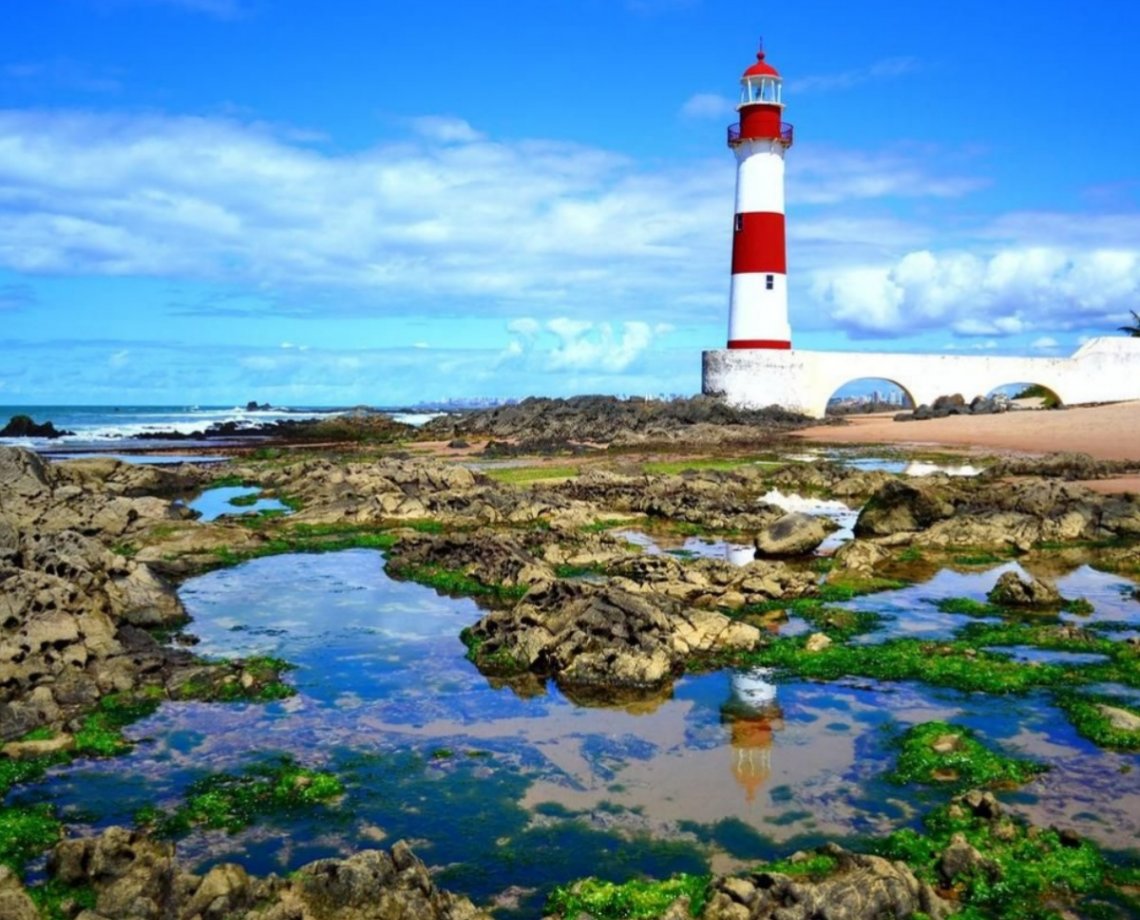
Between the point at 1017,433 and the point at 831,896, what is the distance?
45717 millimetres

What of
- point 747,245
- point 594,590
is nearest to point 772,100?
point 747,245

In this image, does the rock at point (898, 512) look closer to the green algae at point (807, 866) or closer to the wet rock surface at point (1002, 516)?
the wet rock surface at point (1002, 516)

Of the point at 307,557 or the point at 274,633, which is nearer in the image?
the point at 274,633

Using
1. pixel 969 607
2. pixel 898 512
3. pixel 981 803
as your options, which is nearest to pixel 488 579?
pixel 969 607

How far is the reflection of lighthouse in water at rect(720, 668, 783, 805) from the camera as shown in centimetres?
952

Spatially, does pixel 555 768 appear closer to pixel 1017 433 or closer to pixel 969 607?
pixel 969 607

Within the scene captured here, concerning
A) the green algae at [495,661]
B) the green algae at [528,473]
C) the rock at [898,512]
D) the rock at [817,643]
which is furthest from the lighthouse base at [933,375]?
the green algae at [495,661]

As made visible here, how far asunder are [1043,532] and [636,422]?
35132 millimetres

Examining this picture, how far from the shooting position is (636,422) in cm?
5559

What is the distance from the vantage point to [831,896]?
6.66 m

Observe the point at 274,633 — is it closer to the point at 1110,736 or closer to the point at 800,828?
the point at 800,828

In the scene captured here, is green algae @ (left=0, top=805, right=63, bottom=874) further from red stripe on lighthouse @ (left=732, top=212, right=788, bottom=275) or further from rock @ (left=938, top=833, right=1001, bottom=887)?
red stripe on lighthouse @ (left=732, top=212, right=788, bottom=275)

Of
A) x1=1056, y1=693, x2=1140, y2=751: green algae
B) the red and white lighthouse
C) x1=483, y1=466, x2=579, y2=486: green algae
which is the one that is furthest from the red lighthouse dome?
x1=1056, y1=693, x2=1140, y2=751: green algae

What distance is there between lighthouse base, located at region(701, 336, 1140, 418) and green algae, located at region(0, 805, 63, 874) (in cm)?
5090
